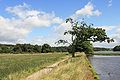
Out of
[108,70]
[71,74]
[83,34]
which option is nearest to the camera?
[71,74]

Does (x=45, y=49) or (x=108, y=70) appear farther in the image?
(x=45, y=49)

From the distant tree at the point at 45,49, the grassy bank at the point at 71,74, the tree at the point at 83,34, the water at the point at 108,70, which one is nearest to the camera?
the grassy bank at the point at 71,74

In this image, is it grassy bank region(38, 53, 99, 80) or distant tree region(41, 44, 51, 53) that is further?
distant tree region(41, 44, 51, 53)

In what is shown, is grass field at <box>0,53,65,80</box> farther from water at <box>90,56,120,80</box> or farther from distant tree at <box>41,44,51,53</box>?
distant tree at <box>41,44,51,53</box>

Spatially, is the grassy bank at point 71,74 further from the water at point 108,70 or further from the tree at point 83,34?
the tree at point 83,34

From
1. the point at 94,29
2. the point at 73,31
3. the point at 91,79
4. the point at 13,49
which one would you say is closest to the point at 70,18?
the point at 73,31

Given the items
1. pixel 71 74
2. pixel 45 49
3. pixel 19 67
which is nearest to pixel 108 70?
pixel 19 67

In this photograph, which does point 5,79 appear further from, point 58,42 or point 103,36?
point 103,36

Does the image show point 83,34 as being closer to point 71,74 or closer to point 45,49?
point 71,74

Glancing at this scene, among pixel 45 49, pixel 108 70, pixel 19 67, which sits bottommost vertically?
pixel 108 70

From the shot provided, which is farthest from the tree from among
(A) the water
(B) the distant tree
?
(B) the distant tree

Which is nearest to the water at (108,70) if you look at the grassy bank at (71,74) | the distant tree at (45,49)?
the grassy bank at (71,74)

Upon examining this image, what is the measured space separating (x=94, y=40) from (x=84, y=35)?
5129mm

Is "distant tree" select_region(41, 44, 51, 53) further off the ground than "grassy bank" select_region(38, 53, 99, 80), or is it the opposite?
"distant tree" select_region(41, 44, 51, 53)
